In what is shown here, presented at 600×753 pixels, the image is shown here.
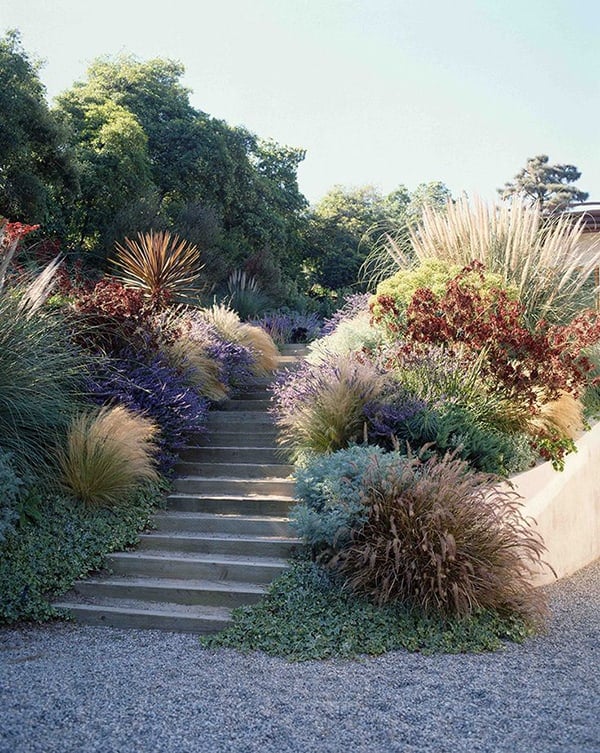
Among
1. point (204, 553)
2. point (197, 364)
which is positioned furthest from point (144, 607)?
point (197, 364)

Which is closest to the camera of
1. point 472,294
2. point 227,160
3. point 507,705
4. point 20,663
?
point 507,705

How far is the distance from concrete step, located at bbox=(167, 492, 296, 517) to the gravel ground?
1693 millimetres

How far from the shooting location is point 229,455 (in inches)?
320

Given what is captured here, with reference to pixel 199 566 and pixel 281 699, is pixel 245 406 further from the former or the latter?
pixel 281 699

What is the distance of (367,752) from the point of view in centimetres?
352

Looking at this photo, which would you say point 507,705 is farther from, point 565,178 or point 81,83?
point 565,178

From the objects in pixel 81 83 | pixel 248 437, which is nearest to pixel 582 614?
pixel 248 437

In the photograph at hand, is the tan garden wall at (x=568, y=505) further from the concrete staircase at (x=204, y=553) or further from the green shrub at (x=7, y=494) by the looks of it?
the green shrub at (x=7, y=494)

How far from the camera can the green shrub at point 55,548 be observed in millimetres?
5544

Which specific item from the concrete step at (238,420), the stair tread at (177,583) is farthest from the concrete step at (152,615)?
the concrete step at (238,420)

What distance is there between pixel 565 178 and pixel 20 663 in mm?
43167

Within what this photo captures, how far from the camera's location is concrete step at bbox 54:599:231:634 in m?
5.38

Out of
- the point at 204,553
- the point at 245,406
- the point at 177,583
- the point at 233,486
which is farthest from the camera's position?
the point at 245,406

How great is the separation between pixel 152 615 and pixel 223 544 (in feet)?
3.11
